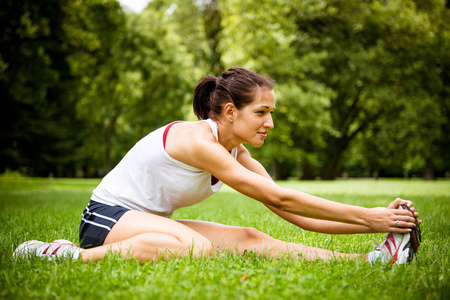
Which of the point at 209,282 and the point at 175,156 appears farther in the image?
the point at 175,156

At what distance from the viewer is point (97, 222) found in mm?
2939

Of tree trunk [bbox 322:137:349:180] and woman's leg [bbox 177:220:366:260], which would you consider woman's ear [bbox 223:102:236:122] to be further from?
tree trunk [bbox 322:137:349:180]

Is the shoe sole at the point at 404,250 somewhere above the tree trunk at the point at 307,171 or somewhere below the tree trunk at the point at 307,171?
above

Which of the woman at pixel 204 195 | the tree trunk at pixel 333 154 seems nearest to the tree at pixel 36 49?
the woman at pixel 204 195

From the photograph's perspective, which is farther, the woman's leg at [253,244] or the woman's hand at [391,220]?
the woman's leg at [253,244]

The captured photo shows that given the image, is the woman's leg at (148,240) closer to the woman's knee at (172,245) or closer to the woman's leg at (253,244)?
the woman's knee at (172,245)

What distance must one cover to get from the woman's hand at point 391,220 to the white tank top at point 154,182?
1.20 meters

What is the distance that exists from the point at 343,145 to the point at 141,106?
15.4 meters

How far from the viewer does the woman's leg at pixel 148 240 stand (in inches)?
106

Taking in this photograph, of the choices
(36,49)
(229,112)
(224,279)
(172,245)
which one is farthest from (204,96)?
(36,49)

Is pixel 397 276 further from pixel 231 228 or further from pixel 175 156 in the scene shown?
pixel 175 156

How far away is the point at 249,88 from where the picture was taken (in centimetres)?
277

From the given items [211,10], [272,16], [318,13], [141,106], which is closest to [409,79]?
[318,13]

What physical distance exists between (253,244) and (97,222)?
4.30 feet
